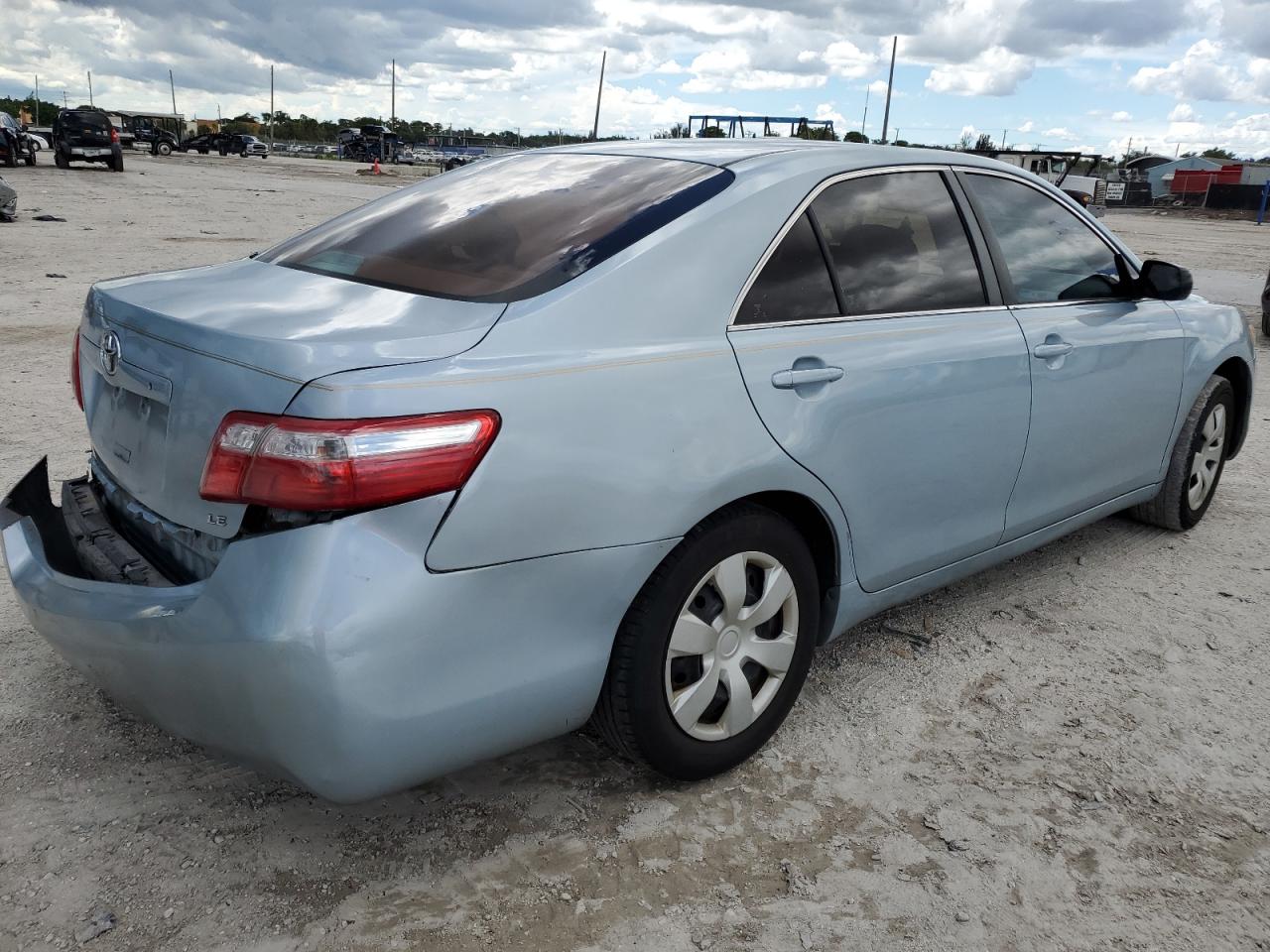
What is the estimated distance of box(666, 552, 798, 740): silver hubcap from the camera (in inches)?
99.7

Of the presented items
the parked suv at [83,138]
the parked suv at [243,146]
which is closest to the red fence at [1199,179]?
the parked suv at [83,138]

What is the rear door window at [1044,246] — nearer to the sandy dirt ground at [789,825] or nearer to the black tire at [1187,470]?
the black tire at [1187,470]

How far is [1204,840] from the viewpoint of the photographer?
2.58 metres

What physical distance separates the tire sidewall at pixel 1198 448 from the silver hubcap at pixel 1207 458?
20 millimetres

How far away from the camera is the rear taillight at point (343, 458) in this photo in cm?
196

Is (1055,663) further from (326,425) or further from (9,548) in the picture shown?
(9,548)

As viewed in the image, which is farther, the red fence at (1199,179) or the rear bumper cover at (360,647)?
the red fence at (1199,179)

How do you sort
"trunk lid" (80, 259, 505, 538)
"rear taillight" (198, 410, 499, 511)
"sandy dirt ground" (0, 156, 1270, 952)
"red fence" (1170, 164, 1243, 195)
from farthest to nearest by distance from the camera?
1. "red fence" (1170, 164, 1243, 195)
2. "sandy dirt ground" (0, 156, 1270, 952)
3. "trunk lid" (80, 259, 505, 538)
4. "rear taillight" (198, 410, 499, 511)

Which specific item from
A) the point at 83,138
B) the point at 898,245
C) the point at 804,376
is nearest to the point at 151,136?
the point at 83,138

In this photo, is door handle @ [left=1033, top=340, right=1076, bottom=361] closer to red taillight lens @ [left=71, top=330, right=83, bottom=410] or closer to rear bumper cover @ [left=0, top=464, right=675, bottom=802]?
rear bumper cover @ [left=0, top=464, right=675, bottom=802]

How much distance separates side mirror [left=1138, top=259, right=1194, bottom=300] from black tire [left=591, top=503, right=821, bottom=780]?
6.69 ft

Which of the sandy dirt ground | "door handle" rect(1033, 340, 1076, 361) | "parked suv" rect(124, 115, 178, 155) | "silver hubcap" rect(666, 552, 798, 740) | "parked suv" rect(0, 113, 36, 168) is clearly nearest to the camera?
the sandy dirt ground

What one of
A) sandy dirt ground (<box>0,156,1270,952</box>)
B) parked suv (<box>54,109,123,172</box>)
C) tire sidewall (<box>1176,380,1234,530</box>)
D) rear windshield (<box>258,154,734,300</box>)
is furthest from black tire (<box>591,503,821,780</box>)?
parked suv (<box>54,109,123,172</box>)

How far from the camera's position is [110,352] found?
2465 mm
